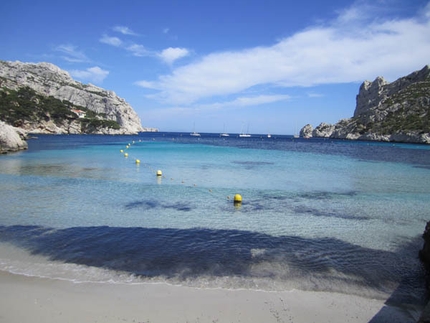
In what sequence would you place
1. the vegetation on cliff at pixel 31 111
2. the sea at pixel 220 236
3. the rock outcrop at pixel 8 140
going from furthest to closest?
the vegetation on cliff at pixel 31 111
the rock outcrop at pixel 8 140
the sea at pixel 220 236

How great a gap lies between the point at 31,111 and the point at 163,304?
115388 millimetres

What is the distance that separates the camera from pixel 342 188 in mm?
22797

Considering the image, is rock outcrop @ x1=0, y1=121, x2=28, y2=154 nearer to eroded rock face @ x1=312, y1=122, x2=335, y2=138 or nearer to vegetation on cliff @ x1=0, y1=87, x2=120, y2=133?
vegetation on cliff @ x1=0, y1=87, x2=120, y2=133

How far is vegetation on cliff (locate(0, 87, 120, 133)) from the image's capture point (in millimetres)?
93062

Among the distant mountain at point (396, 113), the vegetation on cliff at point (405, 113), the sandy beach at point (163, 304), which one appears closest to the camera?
the sandy beach at point (163, 304)

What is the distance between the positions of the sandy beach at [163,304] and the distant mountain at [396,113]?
105047 mm

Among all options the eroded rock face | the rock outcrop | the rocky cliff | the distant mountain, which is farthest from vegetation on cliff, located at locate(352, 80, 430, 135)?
the rocky cliff

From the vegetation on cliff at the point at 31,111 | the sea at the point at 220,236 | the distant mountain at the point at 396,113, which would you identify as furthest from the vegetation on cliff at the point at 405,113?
the vegetation on cliff at the point at 31,111

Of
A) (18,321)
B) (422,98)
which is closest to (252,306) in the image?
(18,321)

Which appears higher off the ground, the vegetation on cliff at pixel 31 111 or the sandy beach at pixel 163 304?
the vegetation on cliff at pixel 31 111

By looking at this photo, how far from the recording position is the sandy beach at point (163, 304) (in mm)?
6250

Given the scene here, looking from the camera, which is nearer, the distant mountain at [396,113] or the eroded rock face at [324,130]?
the distant mountain at [396,113]

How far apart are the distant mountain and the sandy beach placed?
345ft

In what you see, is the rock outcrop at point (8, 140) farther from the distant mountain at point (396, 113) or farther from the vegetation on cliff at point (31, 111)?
the distant mountain at point (396, 113)
